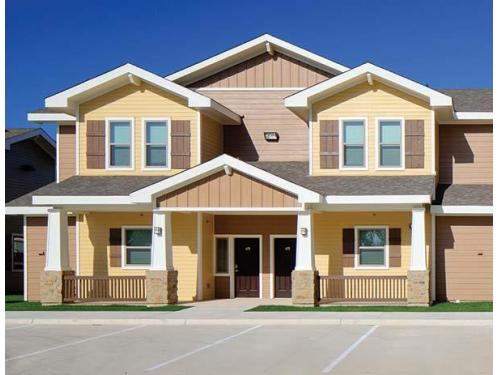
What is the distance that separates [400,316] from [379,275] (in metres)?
5.63

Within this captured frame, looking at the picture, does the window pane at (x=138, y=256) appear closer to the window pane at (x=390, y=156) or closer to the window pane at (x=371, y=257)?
the window pane at (x=371, y=257)

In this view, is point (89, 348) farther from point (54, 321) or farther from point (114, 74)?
point (114, 74)

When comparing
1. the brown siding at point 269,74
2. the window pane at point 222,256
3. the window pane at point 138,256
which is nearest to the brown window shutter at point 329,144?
the brown siding at point 269,74

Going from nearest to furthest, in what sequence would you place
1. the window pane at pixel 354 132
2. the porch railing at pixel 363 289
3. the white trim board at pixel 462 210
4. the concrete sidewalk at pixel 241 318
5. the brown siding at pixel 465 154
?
1. the concrete sidewalk at pixel 241 318
2. the white trim board at pixel 462 210
3. the porch railing at pixel 363 289
4. the window pane at pixel 354 132
5. the brown siding at pixel 465 154

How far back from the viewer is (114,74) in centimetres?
2905

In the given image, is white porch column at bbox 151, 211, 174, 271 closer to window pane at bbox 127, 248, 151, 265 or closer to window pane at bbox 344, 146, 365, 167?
window pane at bbox 127, 248, 151, 265

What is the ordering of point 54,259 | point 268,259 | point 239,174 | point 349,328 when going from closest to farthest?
point 349,328
point 239,174
point 54,259
point 268,259

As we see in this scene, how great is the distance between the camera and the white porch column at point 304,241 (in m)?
26.5

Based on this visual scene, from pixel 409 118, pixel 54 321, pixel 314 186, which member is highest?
pixel 409 118

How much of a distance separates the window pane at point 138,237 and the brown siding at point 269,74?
5287 mm

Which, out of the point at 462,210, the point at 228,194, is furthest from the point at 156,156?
the point at 462,210

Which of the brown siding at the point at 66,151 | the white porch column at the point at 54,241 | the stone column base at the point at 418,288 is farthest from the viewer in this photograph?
the brown siding at the point at 66,151

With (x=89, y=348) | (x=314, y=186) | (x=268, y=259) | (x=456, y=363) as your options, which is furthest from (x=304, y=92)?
(x=456, y=363)

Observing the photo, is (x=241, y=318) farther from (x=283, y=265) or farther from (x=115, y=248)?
(x=115, y=248)
